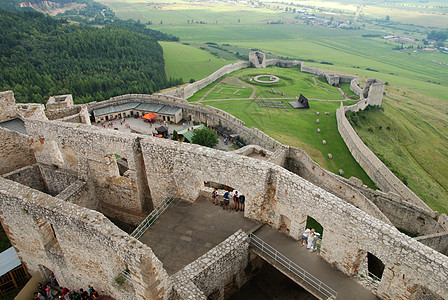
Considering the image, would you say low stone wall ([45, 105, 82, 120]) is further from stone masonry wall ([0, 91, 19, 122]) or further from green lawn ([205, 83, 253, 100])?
green lawn ([205, 83, 253, 100])

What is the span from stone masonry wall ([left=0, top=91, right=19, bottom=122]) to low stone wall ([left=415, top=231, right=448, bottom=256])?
84.5 feet

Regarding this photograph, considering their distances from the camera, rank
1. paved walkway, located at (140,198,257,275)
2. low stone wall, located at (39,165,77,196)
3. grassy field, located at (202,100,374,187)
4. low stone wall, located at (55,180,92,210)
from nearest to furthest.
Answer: paved walkway, located at (140,198,257,275) < low stone wall, located at (55,180,92,210) < low stone wall, located at (39,165,77,196) < grassy field, located at (202,100,374,187)

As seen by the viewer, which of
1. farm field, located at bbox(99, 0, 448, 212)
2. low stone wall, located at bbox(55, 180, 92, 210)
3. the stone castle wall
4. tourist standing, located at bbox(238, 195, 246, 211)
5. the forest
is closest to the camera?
the stone castle wall

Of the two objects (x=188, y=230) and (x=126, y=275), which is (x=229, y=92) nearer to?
(x=188, y=230)

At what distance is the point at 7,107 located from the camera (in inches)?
797

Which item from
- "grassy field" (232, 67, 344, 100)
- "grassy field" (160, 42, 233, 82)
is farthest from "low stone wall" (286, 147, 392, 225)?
"grassy field" (160, 42, 233, 82)

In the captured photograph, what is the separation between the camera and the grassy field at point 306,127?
32309mm

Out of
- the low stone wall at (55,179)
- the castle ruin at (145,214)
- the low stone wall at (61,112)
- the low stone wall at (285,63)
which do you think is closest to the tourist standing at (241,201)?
the castle ruin at (145,214)

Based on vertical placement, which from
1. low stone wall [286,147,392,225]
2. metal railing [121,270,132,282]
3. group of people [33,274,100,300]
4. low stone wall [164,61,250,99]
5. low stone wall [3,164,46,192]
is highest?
metal railing [121,270,132,282]

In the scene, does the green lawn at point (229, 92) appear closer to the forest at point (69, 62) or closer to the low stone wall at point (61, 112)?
the forest at point (69, 62)

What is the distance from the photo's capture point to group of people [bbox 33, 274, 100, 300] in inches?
462

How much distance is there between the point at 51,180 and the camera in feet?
55.3

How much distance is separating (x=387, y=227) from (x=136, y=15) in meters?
195

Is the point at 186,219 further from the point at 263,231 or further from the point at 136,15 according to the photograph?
the point at 136,15
